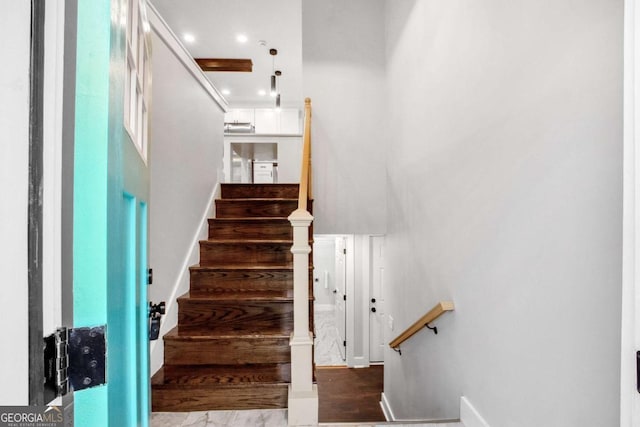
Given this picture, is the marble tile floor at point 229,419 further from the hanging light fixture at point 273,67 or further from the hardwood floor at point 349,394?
the hanging light fixture at point 273,67

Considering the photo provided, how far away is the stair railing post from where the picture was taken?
5.57ft

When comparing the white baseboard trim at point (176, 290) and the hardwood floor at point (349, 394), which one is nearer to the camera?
the white baseboard trim at point (176, 290)

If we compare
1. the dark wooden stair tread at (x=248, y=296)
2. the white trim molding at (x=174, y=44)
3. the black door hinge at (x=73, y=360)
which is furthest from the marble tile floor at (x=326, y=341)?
the black door hinge at (x=73, y=360)

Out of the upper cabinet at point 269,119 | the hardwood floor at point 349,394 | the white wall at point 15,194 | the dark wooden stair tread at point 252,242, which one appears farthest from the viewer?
the upper cabinet at point 269,119

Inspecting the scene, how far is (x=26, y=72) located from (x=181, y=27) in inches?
183

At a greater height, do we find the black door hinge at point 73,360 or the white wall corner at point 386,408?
the black door hinge at point 73,360

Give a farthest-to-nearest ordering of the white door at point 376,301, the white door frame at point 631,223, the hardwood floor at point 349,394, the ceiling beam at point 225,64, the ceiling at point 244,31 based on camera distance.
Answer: the ceiling beam at point 225,64
the white door at point 376,301
the ceiling at point 244,31
the hardwood floor at point 349,394
the white door frame at point 631,223

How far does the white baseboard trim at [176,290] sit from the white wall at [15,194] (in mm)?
1594

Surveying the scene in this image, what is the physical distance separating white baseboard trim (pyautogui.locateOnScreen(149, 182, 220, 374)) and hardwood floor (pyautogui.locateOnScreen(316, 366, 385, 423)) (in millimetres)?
2429

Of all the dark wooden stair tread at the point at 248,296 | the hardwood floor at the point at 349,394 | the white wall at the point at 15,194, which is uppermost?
the white wall at the point at 15,194

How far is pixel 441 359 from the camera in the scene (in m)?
2.04

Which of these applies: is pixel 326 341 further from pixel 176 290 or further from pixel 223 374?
pixel 223 374

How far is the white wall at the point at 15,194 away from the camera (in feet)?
1.36

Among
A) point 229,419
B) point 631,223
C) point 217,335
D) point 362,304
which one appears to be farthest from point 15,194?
point 362,304
